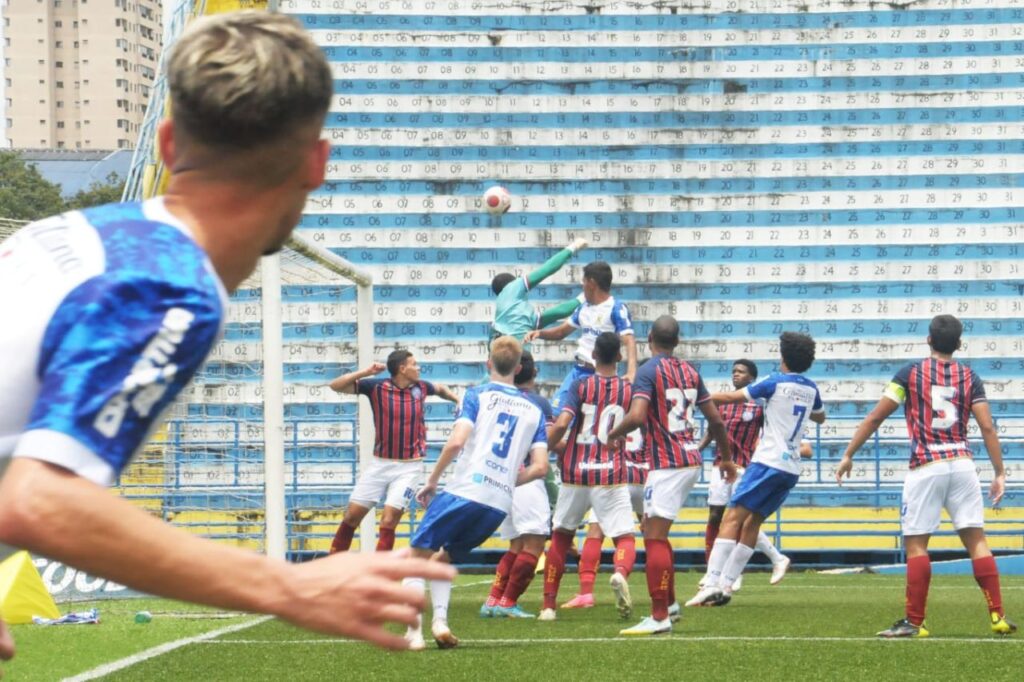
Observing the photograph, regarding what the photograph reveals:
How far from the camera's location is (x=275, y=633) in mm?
9375

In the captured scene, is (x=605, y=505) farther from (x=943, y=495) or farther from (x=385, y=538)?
(x=943, y=495)

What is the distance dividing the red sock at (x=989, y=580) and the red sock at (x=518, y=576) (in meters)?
2.79

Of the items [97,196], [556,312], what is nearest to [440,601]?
[556,312]

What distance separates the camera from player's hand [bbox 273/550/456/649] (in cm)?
159

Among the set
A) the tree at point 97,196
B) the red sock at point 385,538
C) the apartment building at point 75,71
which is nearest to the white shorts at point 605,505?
the red sock at point 385,538

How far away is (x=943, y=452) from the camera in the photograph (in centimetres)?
936

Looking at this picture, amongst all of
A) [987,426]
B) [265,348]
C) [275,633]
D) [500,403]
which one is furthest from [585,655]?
[265,348]

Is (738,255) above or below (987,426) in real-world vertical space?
above

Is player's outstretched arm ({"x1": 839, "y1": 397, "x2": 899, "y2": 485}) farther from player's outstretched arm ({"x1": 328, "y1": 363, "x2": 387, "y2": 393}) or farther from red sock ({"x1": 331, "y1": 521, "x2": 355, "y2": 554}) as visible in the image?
red sock ({"x1": 331, "y1": 521, "x2": 355, "y2": 554})

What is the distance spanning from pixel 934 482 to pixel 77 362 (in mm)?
8372

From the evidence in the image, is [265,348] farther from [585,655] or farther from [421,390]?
[585,655]

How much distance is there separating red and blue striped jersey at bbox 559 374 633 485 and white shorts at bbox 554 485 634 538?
0.06 metres

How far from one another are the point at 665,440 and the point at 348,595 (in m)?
8.44

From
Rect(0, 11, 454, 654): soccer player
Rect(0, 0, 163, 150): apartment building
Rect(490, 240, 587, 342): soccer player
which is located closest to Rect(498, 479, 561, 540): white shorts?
Rect(490, 240, 587, 342): soccer player
